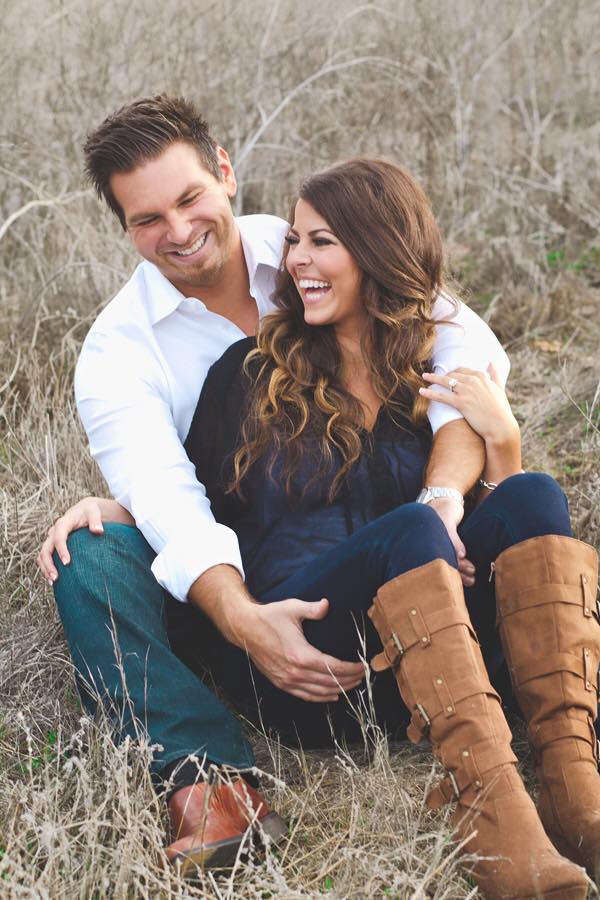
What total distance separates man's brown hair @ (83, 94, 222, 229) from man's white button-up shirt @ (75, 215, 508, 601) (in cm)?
31

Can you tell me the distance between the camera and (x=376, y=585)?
7.91 ft

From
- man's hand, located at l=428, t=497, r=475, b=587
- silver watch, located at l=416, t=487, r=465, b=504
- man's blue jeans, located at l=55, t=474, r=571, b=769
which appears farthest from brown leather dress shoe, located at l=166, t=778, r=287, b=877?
silver watch, located at l=416, t=487, r=465, b=504

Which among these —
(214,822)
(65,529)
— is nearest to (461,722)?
(214,822)

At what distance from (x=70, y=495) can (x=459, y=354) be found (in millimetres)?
1471

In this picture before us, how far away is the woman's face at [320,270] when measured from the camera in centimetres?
289

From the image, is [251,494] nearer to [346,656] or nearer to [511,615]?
[346,656]

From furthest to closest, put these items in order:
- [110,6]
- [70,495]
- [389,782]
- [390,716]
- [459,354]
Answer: [110,6]
[70,495]
[459,354]
[390,716]
[389,782]

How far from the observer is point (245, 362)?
9.68 ft

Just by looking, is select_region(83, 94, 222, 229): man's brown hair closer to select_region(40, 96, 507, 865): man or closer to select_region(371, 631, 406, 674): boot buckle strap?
select_region(40, 96, 507, 865): man

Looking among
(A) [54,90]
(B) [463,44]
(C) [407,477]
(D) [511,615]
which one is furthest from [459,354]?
(B) [463,44]

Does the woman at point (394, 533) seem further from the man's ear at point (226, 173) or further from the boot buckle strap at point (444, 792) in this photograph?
the man's ear at point (226, 173)

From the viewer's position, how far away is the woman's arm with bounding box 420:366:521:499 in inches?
112

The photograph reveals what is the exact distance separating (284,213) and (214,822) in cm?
456

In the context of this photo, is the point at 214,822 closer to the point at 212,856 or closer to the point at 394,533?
the point at 212,856
